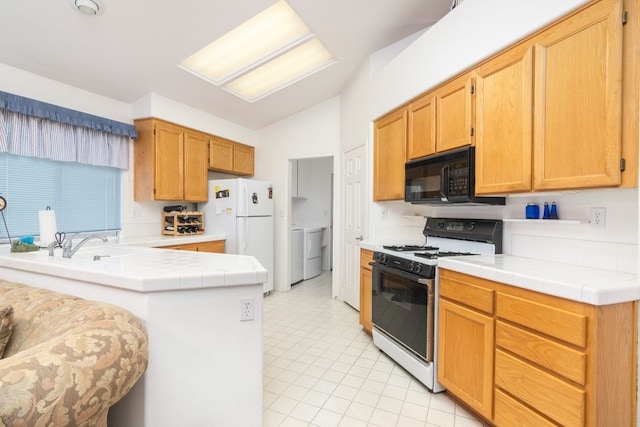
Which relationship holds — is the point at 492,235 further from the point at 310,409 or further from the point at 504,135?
the point at 310,409

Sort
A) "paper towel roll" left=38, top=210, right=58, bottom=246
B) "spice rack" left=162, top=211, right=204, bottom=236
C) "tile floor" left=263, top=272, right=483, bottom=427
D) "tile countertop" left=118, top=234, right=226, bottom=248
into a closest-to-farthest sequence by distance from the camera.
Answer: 1. "tile floor" left=263, top=272, right=483, bottom=427
2. "paper towel roll" left=38, top=210, right=58, bottom=246
3. "tile countertop" left=118, top=234, right=226, bottom=248
4. "spice rack" left=162, top=211, right=204, bottom=236

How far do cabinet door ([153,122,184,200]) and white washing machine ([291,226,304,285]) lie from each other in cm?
187

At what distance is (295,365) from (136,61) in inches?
117

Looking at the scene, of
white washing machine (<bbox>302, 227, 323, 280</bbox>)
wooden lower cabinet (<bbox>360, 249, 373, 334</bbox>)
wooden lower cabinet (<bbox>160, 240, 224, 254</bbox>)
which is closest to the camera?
wooden lower cabinet (<bbox>360, 249, 373, 334</bbox>)

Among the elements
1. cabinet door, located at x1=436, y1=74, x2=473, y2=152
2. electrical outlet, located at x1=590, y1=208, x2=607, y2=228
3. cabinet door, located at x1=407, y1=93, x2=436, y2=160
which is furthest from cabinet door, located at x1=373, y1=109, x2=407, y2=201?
electrical outlet, located at x1=590, y1=208, x2=607, y2=228

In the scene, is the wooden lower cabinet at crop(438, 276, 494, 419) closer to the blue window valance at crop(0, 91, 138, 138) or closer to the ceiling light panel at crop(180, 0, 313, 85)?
the ceiling light panel at crop(180, 0, 313, 85)

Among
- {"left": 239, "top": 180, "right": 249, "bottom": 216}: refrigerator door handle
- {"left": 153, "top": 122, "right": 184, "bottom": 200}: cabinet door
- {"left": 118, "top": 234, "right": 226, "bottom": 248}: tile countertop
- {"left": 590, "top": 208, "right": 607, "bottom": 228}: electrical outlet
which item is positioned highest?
{"left": 153, "top": 122, "right": 184, "bottom": 200}: cabinet door

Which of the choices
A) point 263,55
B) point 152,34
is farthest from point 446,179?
point 152,34

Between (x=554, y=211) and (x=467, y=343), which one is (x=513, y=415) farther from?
(x=554, y=211)

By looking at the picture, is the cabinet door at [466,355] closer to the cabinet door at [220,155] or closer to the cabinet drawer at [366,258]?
the cabinet drawer at [366,258]

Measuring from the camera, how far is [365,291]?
3.02 m

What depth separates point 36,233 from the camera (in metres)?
2.77

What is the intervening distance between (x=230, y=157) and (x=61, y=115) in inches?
77.0

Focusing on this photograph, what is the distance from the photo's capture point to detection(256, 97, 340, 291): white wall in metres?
4.32
